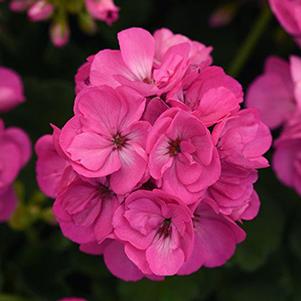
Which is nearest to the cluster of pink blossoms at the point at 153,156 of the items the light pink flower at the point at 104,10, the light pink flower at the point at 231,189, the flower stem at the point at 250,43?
the light pink flower at the point at 231,189

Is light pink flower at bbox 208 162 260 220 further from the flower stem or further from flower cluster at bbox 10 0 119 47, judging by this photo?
the flower stem

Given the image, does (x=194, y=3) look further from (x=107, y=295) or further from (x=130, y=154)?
(x=130, y=154)

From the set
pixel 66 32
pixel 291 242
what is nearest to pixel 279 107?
pixel 291 242

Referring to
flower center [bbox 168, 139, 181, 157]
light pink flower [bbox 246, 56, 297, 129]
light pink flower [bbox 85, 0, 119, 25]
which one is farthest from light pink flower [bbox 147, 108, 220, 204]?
light pink flower [bbox 246, 56, 297, 129]

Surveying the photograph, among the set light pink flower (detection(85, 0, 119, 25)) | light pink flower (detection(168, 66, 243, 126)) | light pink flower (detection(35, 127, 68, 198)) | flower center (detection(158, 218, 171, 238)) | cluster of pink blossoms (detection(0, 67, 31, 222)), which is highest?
light pink flower (detection(168, 66, 243, 126))

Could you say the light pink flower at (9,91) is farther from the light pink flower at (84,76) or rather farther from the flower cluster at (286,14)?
the flower cluster at (286,14)

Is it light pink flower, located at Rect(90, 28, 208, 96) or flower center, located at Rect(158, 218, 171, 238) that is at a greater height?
light pink flower, located at Rect(90, 28, 208, 96)

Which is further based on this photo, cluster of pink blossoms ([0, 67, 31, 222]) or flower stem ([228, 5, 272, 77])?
flower stem ([228, 5, 272, 77])

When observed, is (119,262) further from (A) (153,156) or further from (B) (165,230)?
(A) (153,156)
